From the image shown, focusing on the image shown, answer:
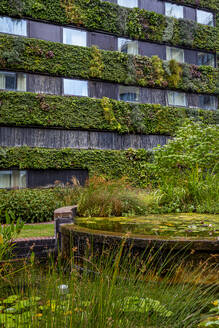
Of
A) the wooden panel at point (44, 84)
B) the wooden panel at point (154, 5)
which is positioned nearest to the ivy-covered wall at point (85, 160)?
the wooden panel at point (44, 84)

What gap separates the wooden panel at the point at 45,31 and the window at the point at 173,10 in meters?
7.63

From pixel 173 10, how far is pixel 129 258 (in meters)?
20.6

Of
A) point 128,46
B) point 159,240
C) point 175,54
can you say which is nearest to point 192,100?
point 175,54

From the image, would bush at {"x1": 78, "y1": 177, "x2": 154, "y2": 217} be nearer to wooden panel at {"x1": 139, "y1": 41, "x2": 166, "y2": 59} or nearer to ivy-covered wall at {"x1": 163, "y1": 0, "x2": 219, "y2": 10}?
wooden panel at {"x1": 139, "y1": 41, "x2": 166, "y2": 59}

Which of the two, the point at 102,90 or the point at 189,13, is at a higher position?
the point at 189,13

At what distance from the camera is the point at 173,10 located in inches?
→ 781

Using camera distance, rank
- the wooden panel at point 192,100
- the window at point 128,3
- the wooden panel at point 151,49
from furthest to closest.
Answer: the wooden panel at point 192,100 → the wooden panel at point 151,49 → the window at point 128,3

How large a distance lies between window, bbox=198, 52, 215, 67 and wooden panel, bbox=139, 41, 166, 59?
9.73 ft

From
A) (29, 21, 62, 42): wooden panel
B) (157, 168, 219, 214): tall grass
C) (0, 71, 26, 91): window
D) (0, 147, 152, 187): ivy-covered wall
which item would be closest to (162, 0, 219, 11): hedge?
(29, 21, 62, 42): wooden panel

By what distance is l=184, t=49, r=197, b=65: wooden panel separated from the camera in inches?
781

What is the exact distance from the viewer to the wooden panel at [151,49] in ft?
60.3

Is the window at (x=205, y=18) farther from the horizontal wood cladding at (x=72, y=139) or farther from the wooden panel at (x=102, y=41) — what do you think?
the horizontal wood cladding at (x=72, y=139)

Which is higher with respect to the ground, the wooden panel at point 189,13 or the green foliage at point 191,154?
the wooden panel at point 189,13

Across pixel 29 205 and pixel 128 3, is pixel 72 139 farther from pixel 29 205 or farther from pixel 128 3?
pixel 128 3
